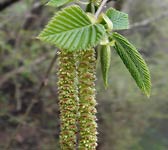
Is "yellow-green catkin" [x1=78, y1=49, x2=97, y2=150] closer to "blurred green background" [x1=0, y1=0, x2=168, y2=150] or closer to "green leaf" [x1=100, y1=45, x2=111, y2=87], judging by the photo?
"green leaf" [x1=100, y1=45, x2=111, y2=87]

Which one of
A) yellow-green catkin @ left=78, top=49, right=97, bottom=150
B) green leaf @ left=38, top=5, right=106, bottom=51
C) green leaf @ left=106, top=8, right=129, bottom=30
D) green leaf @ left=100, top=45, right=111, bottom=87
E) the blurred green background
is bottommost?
the blurred green background

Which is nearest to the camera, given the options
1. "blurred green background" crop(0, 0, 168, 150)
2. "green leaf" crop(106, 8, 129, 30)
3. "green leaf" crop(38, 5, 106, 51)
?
"green leaf" crop(38, 5, 106, 51)

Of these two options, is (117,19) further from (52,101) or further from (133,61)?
(52,101)

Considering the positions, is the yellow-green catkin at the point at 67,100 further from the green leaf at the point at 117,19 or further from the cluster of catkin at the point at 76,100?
the green leaf at the point at 117,19

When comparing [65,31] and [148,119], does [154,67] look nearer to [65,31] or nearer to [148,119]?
[148,119]

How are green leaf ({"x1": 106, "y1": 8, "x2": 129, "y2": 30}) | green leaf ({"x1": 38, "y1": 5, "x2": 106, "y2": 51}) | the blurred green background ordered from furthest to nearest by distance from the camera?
the blurred green background
green leaf ({"x1": 106, "y1": 8, "x2": 129, "y2": 30})
green leaf ({"x1": 38, "y1": 5, "x2": 106, "y2": 51})

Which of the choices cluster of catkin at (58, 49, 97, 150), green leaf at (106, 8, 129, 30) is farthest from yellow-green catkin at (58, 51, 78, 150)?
green leaf at (106, 8, 129, 30)

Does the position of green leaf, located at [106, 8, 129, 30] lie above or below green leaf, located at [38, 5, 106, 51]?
below
